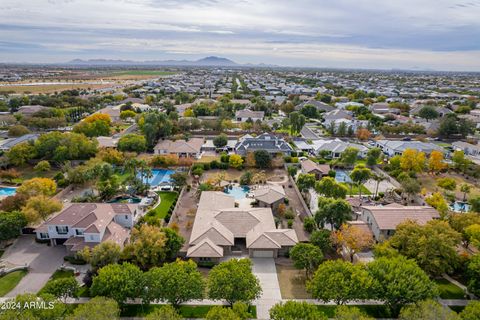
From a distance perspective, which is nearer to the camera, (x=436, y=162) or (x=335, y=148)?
(x=436, y=162)

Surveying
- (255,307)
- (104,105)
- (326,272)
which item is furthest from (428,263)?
(104,105)

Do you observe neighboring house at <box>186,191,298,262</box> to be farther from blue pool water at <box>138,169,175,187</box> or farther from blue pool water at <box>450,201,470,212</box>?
blue pool water at <box>450,201,470,212</box>

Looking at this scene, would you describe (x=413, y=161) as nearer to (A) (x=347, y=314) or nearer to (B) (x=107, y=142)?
(A) (x=347, y=314)

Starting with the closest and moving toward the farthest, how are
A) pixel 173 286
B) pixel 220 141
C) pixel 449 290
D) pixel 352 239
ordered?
pixel 173 286 < pixel 449 290 < pixel 352 239 < pixel 220 141

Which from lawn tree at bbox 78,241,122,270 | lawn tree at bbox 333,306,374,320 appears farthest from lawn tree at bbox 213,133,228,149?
lawn tree at bbox 333,306,374,320

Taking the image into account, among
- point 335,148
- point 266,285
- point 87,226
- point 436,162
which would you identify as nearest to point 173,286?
point 266,285

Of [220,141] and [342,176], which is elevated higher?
[220,141]

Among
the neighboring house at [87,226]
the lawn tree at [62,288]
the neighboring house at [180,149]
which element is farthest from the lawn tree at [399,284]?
the neighboring house at [180,149]
